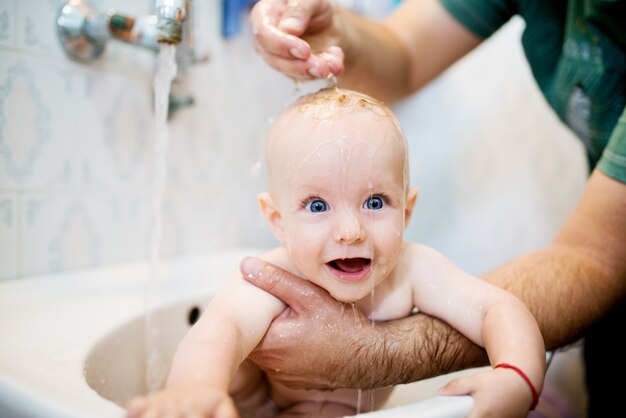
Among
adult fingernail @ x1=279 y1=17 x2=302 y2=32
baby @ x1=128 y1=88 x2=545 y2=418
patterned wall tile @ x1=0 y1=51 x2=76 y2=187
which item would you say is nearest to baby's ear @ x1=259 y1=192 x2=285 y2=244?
baby @ x1=128 y1=88 x2=545 y2=418

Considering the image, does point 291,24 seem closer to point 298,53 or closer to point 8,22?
point 298,53

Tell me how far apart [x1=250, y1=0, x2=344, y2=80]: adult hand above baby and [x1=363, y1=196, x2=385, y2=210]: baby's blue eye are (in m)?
0.19

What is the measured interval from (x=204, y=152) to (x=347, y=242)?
2.53 ft

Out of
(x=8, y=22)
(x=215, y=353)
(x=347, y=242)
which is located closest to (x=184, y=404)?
(x=215, y=353)

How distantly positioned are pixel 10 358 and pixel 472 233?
1372mm

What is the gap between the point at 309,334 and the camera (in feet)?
2.23

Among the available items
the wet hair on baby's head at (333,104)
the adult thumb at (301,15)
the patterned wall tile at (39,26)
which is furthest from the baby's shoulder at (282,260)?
the patterned wall tile at (39,26)

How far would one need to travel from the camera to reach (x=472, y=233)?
Result: 5.39 ft

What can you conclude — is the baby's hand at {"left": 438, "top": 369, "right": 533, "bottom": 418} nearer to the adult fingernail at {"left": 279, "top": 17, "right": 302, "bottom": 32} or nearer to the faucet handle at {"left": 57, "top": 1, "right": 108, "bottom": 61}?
the adult fingernail at {"left": 279, "top": 17, "right": 302, "bottom": 32}

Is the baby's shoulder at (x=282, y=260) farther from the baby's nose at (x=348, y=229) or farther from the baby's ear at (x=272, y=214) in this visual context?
the baby's nose at (x=348, y=229)

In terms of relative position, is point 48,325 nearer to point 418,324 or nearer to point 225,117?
point 418,324

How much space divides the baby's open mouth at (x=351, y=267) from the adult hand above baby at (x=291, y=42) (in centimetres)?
26

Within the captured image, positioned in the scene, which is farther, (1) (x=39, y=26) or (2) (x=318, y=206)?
(1) (x=39, y=26)

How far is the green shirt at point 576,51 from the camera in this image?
3.38 feet
